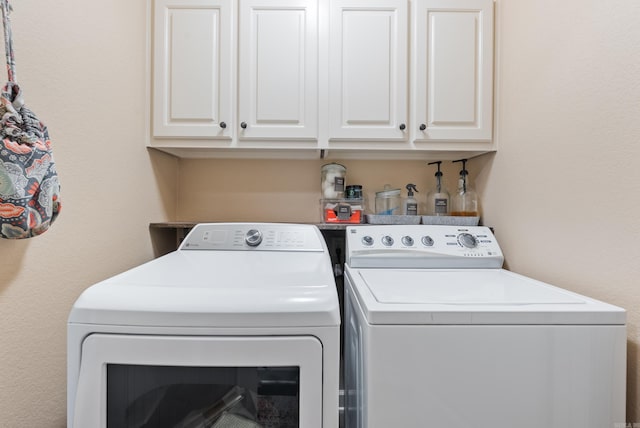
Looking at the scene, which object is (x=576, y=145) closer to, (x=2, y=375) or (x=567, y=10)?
(x=567, y=10)

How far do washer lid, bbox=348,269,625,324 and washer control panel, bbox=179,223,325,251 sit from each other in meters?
0.36

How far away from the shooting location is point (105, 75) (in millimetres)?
1151

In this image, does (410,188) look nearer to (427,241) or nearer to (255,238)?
(427,241)

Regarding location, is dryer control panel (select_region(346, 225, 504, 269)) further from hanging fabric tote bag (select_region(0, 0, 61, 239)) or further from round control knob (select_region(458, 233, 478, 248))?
hanging fabric tote bag (select_region(0, 0, 61, 239))

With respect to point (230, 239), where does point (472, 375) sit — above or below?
below

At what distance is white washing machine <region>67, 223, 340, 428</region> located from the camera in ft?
2.13

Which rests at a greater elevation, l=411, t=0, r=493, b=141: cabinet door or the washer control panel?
l=411, t=0, r=493, b=141: cabinet door

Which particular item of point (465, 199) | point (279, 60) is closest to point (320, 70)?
point (279, 60)

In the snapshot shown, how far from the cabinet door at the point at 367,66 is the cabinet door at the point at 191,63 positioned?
1.74 feet

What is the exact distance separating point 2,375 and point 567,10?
210cm

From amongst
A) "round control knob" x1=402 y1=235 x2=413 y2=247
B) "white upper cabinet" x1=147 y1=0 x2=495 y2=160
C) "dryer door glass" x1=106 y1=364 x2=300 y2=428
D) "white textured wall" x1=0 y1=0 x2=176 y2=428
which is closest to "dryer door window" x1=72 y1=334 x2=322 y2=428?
"dryer door glass" x1=106 y1=364 x2=300 y2=428

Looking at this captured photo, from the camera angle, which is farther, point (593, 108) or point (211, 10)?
point (211, 10)

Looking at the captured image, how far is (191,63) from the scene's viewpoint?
4.70 feet

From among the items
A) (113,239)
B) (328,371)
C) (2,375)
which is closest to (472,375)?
(328,371)
